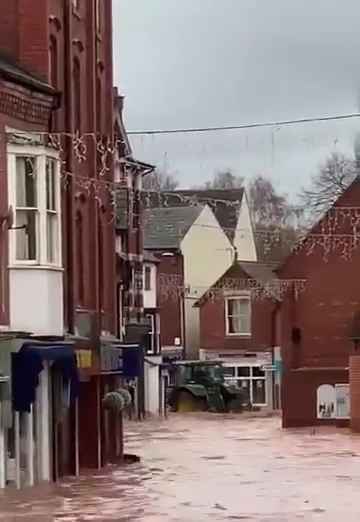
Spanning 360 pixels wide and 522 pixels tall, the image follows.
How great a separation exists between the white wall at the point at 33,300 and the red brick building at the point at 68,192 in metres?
0.02

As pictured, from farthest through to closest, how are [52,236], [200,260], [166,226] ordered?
1. [200,260]
2. [166,226]
3. [52,236]

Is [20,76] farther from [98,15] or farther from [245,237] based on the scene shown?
[245,237]

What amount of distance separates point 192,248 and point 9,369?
59073 millimetres

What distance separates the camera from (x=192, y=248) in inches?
3302

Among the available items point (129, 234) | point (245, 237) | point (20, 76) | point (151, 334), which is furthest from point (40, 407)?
point (245, 237)

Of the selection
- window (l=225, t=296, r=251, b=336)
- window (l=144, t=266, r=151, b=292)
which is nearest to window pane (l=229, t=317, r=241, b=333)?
window (l=225, t=296, r=251, b=336)

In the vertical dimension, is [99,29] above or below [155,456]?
above

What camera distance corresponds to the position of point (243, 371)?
74.2 metres

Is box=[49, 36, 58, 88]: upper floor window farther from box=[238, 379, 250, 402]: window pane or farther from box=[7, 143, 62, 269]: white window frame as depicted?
box=[238, 379, 250, 402]: window pane

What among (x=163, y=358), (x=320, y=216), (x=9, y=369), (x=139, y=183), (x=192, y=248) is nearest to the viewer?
(x=9, y=369)

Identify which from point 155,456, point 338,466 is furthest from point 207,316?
point 338,466

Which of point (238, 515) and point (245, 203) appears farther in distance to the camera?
point (245, 203)

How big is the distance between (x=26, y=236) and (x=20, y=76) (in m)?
2.97

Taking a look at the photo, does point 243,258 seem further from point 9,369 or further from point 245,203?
point 9,369
